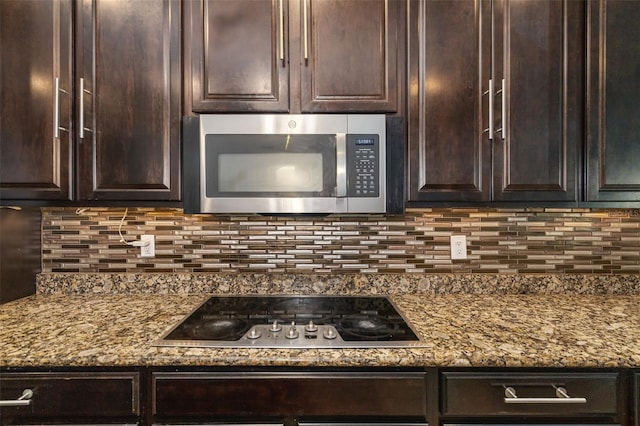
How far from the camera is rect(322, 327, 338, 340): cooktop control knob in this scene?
984 millimetres

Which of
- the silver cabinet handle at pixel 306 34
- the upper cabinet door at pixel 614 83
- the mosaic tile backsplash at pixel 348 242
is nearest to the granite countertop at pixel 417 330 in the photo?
the mosaic tile backsplash at pixel 348 242

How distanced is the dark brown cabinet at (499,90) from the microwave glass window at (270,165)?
36cm

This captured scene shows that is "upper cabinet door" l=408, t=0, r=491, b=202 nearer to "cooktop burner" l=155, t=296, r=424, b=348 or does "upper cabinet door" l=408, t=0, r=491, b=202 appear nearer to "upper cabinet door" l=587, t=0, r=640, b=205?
"upper cabinet door" l=587, t=0, r=640, b=205

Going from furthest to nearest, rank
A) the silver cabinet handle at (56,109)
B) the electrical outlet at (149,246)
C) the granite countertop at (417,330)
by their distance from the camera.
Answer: the electrical outlet at (149,246)
the silver cabinet handle at (56,109)
the granite countertop at (417,330)

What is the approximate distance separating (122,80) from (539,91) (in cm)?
157

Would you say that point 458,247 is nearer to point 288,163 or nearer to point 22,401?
point 288,163

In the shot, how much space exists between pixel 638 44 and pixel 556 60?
305 millimetres

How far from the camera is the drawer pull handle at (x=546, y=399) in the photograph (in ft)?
2.93

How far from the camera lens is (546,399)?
0.90 metres

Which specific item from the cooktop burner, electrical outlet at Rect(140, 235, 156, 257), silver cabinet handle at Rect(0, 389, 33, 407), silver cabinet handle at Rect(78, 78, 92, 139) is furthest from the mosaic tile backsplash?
silver cabinet handle at Rect(0, 389, 33, 407)

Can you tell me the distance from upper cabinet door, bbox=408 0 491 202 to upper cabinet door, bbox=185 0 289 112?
19.7 inches

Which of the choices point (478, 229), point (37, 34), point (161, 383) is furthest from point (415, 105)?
point (37, 34)

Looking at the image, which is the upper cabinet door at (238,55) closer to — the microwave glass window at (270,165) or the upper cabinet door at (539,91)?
the microwave glass window at (270,165)

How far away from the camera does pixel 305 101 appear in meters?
1.20
